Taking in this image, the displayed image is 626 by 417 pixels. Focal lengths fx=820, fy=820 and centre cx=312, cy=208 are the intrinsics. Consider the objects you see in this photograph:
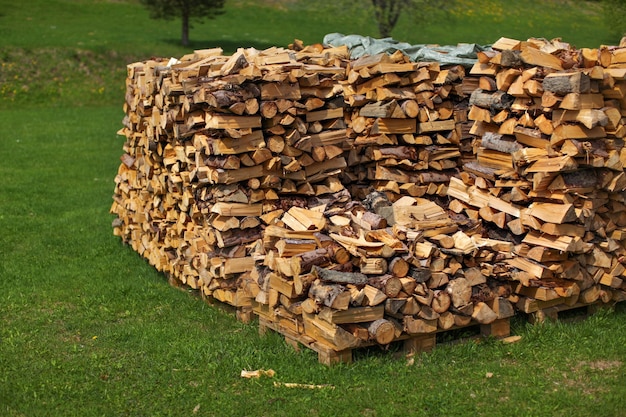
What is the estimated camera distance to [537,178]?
296 inches

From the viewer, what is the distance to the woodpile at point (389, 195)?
6.99 metres

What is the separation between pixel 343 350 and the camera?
22.6ft

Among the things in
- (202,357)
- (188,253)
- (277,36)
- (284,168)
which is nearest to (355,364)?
(202,357)

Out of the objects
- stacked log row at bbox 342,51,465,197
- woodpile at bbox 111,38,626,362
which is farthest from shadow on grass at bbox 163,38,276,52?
woodpile at bbox 111,38,626,362

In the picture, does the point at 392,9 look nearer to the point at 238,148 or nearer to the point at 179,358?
the point at 238,148

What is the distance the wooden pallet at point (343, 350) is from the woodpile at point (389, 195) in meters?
0.02

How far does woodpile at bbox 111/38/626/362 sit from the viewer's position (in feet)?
22.9

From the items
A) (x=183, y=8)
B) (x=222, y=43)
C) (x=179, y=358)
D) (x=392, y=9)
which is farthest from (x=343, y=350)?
(x=222, y=43)

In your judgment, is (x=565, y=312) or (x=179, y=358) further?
(x=565, y=312)

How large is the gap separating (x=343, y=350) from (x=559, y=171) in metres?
2.58

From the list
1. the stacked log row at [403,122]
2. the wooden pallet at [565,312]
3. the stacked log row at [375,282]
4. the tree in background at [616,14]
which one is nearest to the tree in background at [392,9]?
the tree in background at [616,14]

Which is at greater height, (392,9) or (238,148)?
(392,9)

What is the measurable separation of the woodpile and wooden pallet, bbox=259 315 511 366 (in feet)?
0.06

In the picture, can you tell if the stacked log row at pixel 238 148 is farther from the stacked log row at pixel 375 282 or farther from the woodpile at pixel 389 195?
the stacked log row at pixel 375 282
